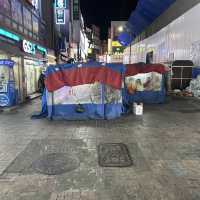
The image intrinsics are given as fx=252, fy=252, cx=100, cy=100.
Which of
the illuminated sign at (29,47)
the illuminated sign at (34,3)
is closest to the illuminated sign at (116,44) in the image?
the illuminated sign at (34,3)

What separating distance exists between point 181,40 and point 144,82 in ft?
26.7

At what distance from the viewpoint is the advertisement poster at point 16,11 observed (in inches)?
553

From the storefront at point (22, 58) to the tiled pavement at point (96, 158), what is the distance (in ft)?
14.3

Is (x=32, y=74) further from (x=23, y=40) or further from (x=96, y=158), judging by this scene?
(x=96, y=158)

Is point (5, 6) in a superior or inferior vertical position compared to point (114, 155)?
superior

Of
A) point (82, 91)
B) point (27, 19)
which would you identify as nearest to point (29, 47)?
point (27, 19)

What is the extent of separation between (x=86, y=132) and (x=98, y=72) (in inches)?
111

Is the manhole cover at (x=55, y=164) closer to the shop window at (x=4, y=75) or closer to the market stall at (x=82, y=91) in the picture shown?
the market stall at (x=82, y=91)

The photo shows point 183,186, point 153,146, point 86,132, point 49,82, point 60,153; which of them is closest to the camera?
point 183,186

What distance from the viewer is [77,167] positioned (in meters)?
4.89

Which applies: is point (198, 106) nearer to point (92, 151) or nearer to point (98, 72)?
point (98, 72)

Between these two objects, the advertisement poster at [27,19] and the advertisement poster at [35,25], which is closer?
the advertisement poster at [27,19]

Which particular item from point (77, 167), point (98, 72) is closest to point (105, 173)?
point (77, 167)

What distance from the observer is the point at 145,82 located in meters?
13.4
